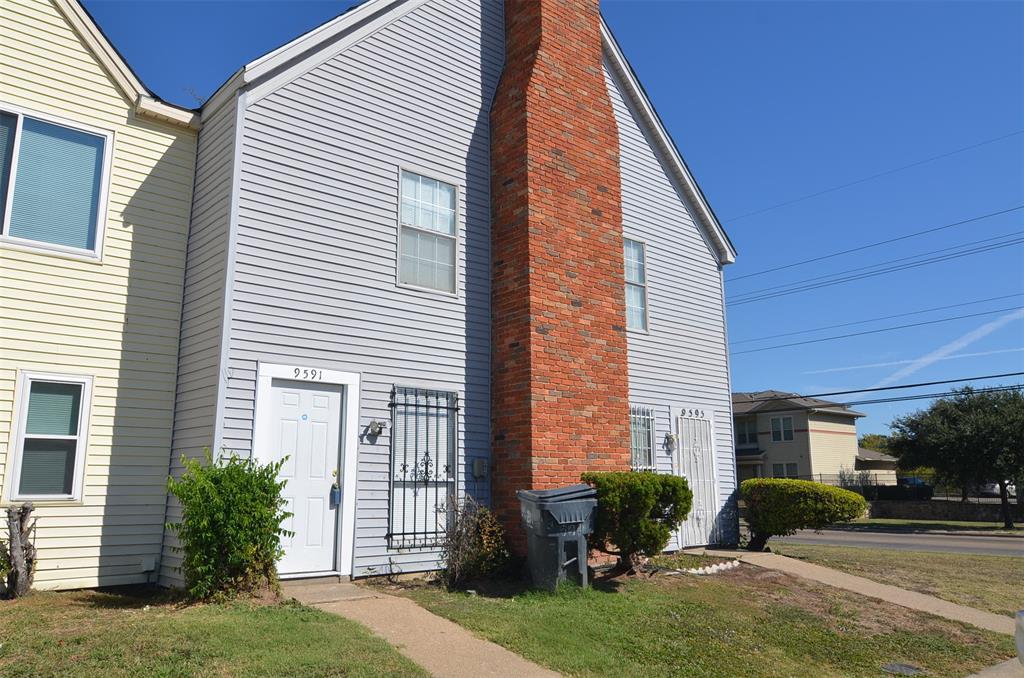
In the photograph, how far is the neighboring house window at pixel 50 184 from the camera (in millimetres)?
8594

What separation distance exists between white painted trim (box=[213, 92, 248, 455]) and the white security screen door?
8492 mm

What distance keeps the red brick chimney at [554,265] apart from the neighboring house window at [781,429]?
3668 centimetres

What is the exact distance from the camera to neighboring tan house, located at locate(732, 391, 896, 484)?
43469 mm

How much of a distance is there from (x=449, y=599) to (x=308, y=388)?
3.00m

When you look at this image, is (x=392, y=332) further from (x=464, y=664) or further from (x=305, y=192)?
(x=464, y=664)

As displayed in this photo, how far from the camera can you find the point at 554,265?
10.5m

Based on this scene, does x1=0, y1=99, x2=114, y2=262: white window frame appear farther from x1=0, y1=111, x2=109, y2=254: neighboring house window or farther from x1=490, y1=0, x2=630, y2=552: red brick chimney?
x1=490, y1=0, x2=630, y2=552: red brick chimney

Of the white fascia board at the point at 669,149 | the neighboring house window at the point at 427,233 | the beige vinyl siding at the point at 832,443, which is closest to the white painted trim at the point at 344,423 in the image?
the neighboring house window at the point at 427,233

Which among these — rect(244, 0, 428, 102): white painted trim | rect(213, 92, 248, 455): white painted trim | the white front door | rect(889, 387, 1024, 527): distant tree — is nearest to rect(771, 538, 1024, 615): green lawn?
the white front door

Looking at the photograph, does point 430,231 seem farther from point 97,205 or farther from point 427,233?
point 97,205

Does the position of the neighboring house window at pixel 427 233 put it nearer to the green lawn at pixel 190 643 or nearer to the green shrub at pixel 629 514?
the green shrub at pixel 629 514

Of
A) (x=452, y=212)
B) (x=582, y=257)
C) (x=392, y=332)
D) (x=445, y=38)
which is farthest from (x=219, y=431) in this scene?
(x=445, y=38)

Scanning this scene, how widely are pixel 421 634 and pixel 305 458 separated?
119 inches

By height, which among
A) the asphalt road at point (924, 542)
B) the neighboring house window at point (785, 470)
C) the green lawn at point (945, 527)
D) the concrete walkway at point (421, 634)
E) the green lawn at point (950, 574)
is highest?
the neighboring house window at point (785, 470)
